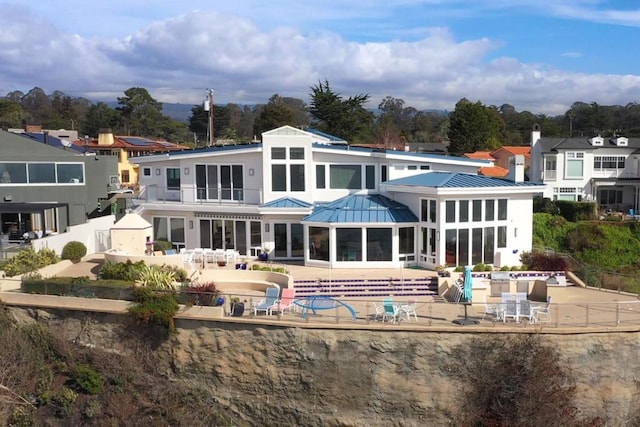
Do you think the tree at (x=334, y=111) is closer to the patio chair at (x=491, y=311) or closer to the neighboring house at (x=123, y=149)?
the neighboring house at (x=123, y=149)

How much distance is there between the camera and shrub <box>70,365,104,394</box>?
64.7 ft

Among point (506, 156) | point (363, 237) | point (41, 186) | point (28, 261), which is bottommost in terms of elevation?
point (28, 261)

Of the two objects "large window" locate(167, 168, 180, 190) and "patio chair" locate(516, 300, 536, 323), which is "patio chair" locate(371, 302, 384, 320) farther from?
"large window" locate(167, 168, 180, 190)

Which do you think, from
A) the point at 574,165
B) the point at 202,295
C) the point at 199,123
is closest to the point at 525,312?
the point at 202,295

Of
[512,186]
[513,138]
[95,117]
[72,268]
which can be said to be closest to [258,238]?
[72,268]

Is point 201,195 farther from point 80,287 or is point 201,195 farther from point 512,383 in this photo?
point 512,383

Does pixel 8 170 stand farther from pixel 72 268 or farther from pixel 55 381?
pixel 55 381

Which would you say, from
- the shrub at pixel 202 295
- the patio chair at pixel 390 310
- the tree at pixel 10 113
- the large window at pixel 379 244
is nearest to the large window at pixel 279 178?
the large window at pixel 379 244

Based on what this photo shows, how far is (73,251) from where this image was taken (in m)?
27.9

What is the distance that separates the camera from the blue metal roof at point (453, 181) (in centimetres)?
2622

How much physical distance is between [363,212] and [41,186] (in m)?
18.4

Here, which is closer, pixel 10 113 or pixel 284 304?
pixel 284 304

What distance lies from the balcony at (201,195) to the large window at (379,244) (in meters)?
6.18

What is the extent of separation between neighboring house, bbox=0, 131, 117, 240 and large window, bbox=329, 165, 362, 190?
14.6 metres
